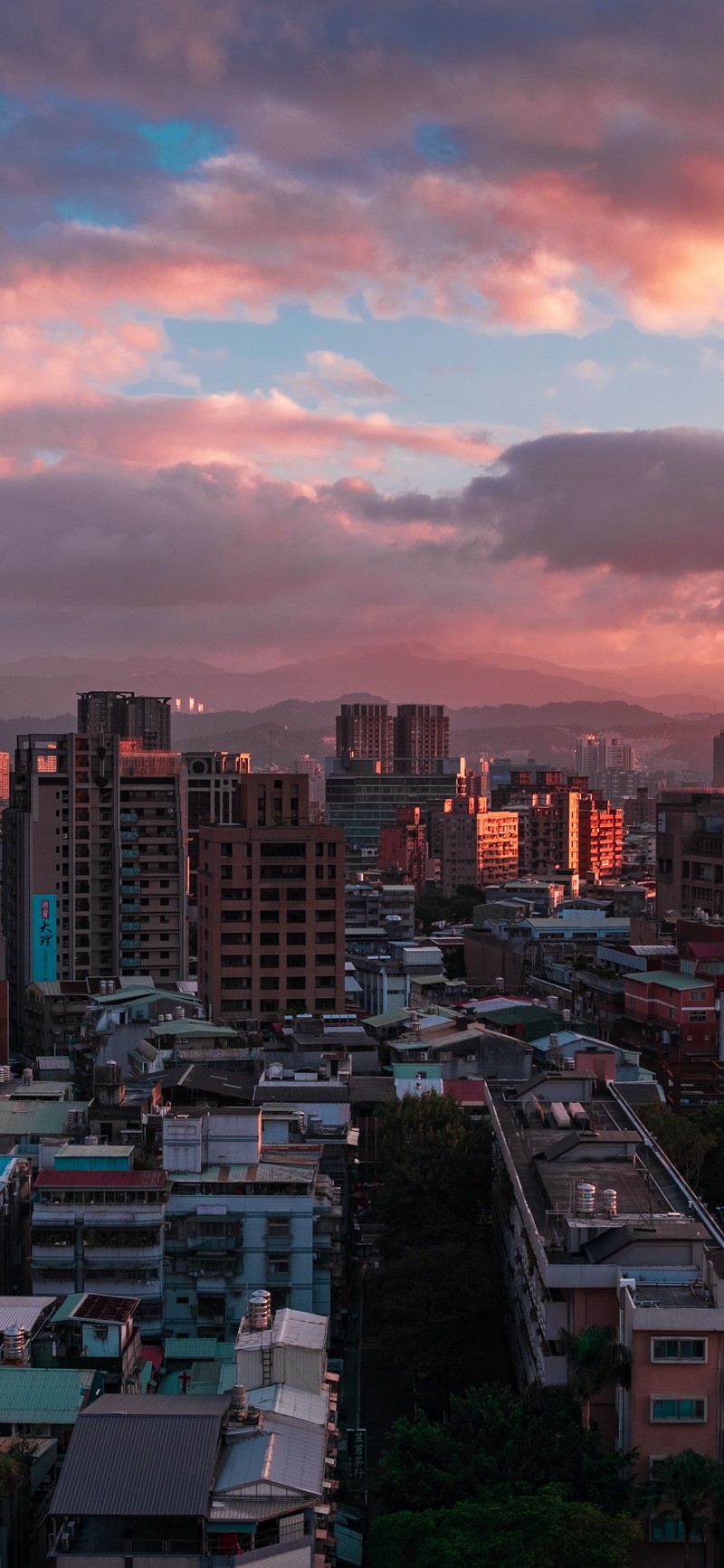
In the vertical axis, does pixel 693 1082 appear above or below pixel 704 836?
below

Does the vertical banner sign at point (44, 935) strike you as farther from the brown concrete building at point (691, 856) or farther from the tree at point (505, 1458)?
the tree at point (505, 1458)

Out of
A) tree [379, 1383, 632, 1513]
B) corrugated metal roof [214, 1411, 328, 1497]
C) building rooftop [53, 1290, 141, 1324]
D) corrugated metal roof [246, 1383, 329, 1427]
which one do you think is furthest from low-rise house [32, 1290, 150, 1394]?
tree [379, 1383, 632, 1513]

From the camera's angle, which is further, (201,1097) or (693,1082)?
(693,1082)

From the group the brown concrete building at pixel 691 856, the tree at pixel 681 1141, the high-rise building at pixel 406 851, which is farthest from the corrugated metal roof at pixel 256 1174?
the high-rise building at pixel 406 851

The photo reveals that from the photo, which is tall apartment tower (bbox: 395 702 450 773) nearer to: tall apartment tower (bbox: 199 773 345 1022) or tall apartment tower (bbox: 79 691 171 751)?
tall apartment tower (bbox: 79 691 171 751)

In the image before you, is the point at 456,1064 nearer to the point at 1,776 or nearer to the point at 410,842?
the point at 410,842

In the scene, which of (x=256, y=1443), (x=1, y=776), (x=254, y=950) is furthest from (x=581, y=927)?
(x=1, y=776)
